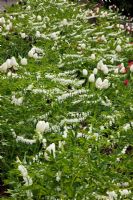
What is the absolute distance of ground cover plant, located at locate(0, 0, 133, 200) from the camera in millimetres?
3674

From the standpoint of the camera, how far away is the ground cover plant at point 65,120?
367 cm

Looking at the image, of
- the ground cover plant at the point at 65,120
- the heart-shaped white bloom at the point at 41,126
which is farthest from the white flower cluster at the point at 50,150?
the heart-shaped white bloom at the point at 41,126

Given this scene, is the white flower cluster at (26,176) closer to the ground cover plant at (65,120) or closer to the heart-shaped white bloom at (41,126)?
the ground cover plant at (65,120)

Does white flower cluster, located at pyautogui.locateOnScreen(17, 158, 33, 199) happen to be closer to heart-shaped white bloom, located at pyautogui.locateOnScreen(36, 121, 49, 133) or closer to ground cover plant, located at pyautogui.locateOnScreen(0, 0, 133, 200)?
ground cover plant, located at pyautogui.locateOnScreen(0, 0, 133, 200)

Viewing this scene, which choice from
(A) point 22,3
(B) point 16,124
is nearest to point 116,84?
(B) point 16,124

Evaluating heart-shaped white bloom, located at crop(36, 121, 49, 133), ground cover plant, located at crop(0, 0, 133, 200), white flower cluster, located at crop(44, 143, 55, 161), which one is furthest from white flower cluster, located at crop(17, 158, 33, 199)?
heart-shaped white bloom, located at crop(36, 121, 49, 133)

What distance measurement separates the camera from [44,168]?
3.71m

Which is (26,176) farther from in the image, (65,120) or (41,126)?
(65,120)

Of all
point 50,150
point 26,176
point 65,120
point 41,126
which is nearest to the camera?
point 26,176

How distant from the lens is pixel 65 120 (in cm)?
483

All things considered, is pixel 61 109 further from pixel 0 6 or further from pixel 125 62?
pixel 0 6

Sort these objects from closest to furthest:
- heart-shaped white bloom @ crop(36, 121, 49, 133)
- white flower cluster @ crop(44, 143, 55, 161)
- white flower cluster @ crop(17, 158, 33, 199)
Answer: white flower cluster @ crop(17, 158, 33, 199), white flower cluster @ crop(44, 143, 55, 161), heart-shaped white bloom @ crop(36, 121, 49, 133)

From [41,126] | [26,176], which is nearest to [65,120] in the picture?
[41,126]

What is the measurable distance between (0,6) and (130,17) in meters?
4.14
